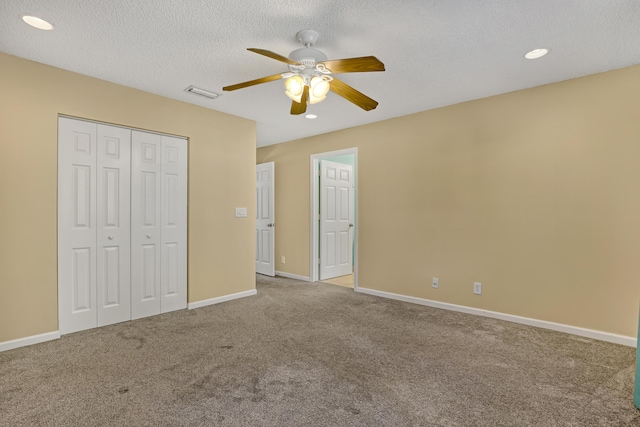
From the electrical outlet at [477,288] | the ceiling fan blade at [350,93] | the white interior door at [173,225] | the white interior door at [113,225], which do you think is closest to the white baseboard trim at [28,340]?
the white interior door at [113,225]

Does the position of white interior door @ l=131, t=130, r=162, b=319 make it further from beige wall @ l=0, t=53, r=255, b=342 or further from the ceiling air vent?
the ceiling air vent

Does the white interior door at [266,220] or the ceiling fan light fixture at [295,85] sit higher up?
the ceiling fan light fixture at [295,85]

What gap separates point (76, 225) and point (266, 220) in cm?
317

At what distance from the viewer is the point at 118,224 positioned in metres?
3.35

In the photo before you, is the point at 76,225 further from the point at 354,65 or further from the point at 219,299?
the point at 354,65

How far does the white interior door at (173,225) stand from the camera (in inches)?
146

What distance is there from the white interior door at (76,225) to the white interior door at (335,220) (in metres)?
3.22

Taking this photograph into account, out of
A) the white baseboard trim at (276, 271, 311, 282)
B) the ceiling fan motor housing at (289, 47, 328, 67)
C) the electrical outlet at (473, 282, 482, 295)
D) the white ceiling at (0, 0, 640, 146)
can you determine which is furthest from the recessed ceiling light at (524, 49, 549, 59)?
the white baseboard trim at (276, 271, 311, 282)

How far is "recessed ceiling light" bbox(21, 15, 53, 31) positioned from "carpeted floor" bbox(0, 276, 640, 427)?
97.3 inches

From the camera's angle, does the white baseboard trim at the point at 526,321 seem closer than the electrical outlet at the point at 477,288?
Yes

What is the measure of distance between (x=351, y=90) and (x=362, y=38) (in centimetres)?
37

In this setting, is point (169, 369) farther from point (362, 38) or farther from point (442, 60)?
point (442, 60)

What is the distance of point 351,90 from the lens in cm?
248

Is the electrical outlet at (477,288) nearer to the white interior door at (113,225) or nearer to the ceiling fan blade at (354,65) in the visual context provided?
the ceiling fan blade at (354,65)
